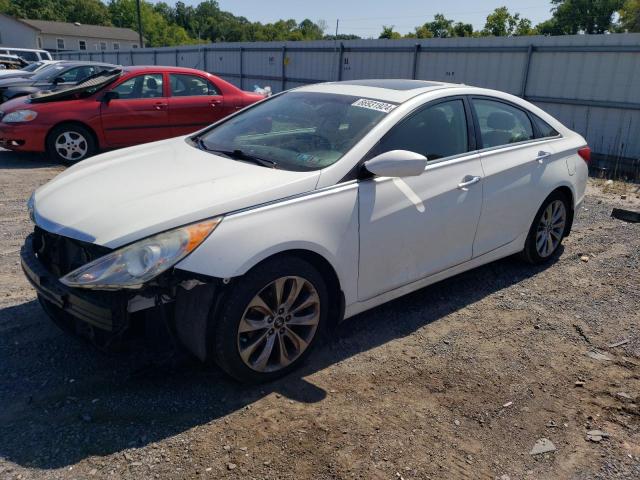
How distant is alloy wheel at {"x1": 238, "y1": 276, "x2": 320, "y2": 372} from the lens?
2.87m

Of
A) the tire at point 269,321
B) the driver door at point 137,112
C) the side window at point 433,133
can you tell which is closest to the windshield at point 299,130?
the side window at point 433,133

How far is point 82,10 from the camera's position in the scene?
89.1 meters

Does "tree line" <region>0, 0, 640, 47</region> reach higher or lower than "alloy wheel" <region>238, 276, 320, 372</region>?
higher

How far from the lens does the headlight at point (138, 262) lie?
252cm

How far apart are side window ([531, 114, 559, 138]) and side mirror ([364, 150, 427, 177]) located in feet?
6.68

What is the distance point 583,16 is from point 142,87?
234ft

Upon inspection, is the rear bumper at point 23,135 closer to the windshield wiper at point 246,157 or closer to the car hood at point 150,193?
the car hood at point 150,193

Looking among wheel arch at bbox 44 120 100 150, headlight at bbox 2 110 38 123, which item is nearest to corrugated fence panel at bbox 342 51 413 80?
wheel arch at bbox 44 120 100 150

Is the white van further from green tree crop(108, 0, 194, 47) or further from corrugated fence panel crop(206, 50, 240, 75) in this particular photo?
green tree crop(108, 0, 194, 47)

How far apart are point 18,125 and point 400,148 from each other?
7174mm

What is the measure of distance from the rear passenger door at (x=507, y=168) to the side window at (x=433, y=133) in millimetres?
204

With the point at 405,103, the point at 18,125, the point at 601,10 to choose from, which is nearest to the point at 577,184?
the point at 405,103

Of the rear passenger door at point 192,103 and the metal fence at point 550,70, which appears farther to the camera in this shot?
the metal fence at point 550,70

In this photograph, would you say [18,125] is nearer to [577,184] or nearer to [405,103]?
[405,103]
